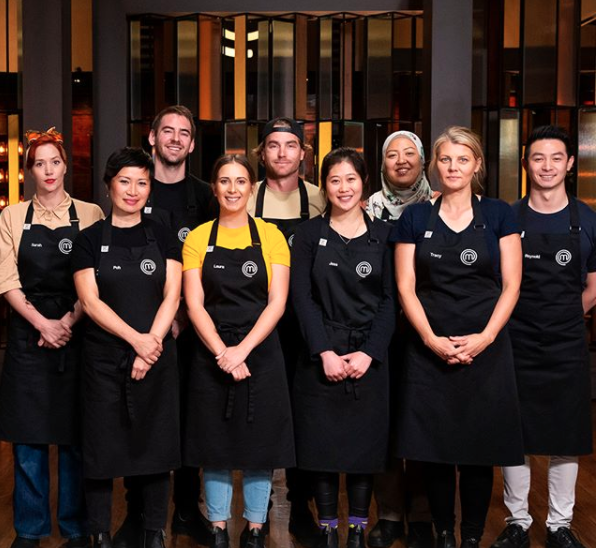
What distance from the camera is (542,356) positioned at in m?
3.42

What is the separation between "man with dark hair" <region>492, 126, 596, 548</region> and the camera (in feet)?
11.1

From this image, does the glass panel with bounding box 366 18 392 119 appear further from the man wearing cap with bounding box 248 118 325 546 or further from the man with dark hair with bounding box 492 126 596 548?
the man with dark hair with bounding box 492 126 596 548

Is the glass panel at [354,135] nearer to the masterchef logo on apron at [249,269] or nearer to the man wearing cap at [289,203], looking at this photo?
the man wearing cap at [289,203]

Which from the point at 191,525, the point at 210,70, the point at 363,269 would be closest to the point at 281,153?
the point at 363,269

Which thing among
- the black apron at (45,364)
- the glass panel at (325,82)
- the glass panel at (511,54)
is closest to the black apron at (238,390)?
the black apron at (45,364)

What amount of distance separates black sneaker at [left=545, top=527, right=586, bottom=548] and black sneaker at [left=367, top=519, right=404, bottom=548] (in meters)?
0.55

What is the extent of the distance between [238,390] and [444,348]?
72cm

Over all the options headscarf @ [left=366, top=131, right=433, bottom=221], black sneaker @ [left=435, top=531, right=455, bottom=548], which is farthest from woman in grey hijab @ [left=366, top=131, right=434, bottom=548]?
black sneaker @ [left=435, top=531, right=455, bottom=548]

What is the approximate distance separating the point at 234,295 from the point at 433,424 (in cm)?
82

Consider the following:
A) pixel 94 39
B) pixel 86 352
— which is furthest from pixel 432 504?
pixel 94 39

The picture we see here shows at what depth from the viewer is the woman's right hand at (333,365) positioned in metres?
3.18

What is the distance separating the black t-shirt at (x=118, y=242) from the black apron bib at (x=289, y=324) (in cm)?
49

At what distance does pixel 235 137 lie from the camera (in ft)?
21.1

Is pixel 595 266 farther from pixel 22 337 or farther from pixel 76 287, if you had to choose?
pixel 22 337
